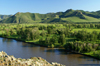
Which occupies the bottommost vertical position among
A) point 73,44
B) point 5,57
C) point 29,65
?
point 73,44

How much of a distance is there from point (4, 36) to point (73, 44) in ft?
247

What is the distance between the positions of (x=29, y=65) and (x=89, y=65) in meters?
30.2

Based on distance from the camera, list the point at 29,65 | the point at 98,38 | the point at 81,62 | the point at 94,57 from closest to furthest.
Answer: the point at 29,65 < the point at 81,62 < the point at 94,57 < the point at 98,38

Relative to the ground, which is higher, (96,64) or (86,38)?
(86,38)

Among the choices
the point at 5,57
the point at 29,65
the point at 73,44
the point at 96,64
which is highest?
the point at 5,57

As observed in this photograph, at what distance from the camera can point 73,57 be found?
48.5 metres

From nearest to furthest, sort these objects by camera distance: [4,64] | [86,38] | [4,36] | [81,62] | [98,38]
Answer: [4,64]
[81,62]
[86,38]
[98,38]
[4,36]

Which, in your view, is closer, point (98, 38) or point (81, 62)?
point (81, 62)

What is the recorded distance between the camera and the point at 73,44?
5488cm

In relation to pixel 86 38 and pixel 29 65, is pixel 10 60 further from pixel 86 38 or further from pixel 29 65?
pixel 86 38

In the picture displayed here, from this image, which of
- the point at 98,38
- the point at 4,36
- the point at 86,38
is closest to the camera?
the point at 86,38

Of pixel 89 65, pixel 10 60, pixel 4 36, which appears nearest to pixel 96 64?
pixel 89 65

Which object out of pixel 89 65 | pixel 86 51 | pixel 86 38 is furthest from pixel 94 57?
pixel 86 38

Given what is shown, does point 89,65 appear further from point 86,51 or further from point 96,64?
point 86,51
